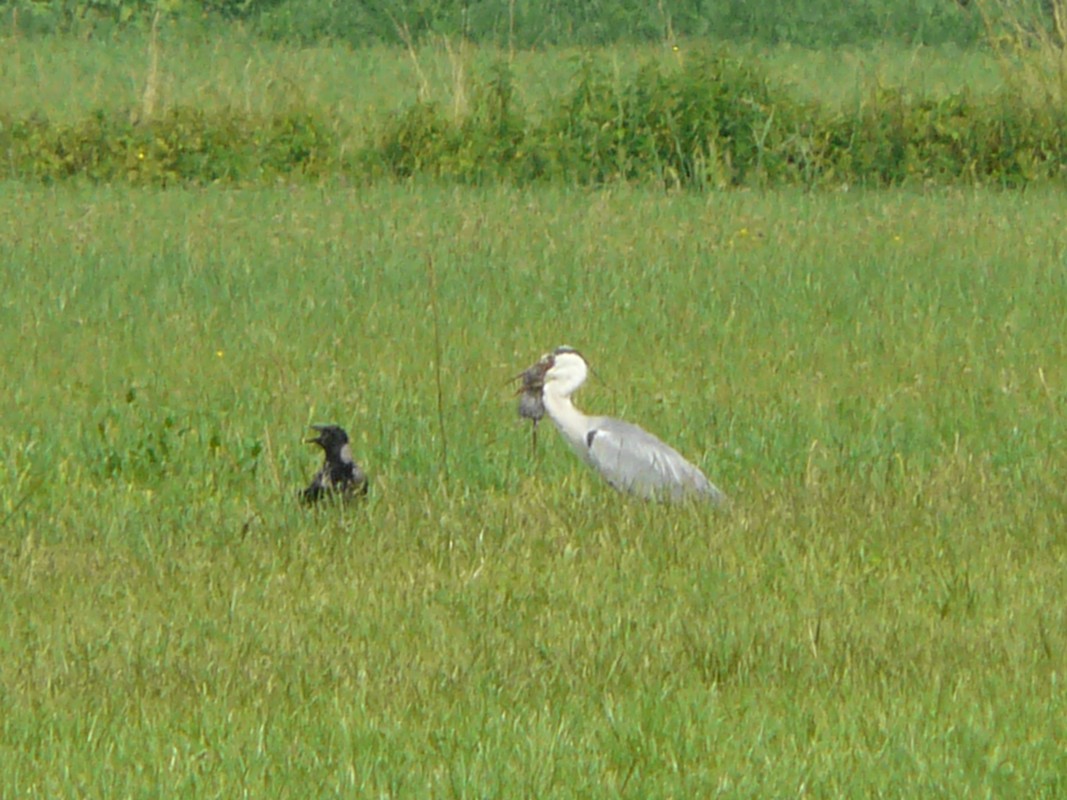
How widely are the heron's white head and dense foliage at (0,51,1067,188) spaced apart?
699cm

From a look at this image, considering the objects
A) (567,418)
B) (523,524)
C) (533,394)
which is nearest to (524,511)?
(523,524)

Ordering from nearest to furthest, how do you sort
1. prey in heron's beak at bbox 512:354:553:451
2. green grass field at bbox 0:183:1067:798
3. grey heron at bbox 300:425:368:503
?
green grass field at bbox 0:183:1067:798 → grey heron at bbox 300:425:368:503 → prey in heron's beak at bbox 512:354:553:451

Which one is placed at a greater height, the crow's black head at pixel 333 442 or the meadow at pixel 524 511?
the crow's black head at pixel 333 442

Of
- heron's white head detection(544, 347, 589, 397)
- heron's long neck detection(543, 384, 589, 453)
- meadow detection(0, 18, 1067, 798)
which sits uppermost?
heron's white head detection(544, 347, 589, 397)

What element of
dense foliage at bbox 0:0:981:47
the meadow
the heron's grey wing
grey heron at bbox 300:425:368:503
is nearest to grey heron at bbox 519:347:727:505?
the heron's grey wing

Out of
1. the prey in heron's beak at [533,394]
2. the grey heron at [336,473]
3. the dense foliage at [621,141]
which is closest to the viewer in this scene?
the grey heron at [336,473]

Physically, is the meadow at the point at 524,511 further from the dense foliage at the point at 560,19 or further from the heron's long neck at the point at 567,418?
the dense foliage at the point at 560,19

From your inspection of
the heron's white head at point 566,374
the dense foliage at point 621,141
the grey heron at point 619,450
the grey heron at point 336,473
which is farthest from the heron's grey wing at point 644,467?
the dense foliage at point 621,141

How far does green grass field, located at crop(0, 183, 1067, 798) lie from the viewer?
13.3 ft

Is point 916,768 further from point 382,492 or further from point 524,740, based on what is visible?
point 382,492

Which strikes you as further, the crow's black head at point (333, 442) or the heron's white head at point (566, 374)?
the heron's white head at point (566, 374)

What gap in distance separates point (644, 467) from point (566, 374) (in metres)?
0.66

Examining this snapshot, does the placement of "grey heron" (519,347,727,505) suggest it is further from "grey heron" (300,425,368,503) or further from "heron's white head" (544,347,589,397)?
"grey heron" (300,425,368,503)

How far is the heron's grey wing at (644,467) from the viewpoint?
5.98 metres
